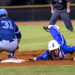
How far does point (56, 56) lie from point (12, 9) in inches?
617

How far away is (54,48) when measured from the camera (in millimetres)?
8570

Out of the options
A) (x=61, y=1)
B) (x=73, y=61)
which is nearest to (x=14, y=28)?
(x=73, y=61)

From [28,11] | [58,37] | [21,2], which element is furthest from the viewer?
[28,11]

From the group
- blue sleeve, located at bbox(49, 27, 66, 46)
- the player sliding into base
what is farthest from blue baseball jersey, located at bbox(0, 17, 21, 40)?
blue sleeve, located at bbox(49, 27, 66, 46)

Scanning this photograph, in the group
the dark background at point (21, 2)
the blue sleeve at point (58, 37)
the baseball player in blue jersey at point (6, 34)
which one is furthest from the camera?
the dark background at point (21, 2)

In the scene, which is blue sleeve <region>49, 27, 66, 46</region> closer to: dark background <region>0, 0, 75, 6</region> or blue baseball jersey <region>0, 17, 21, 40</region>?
blue baseball jersey <region>0, 17, 21, 40</region>
